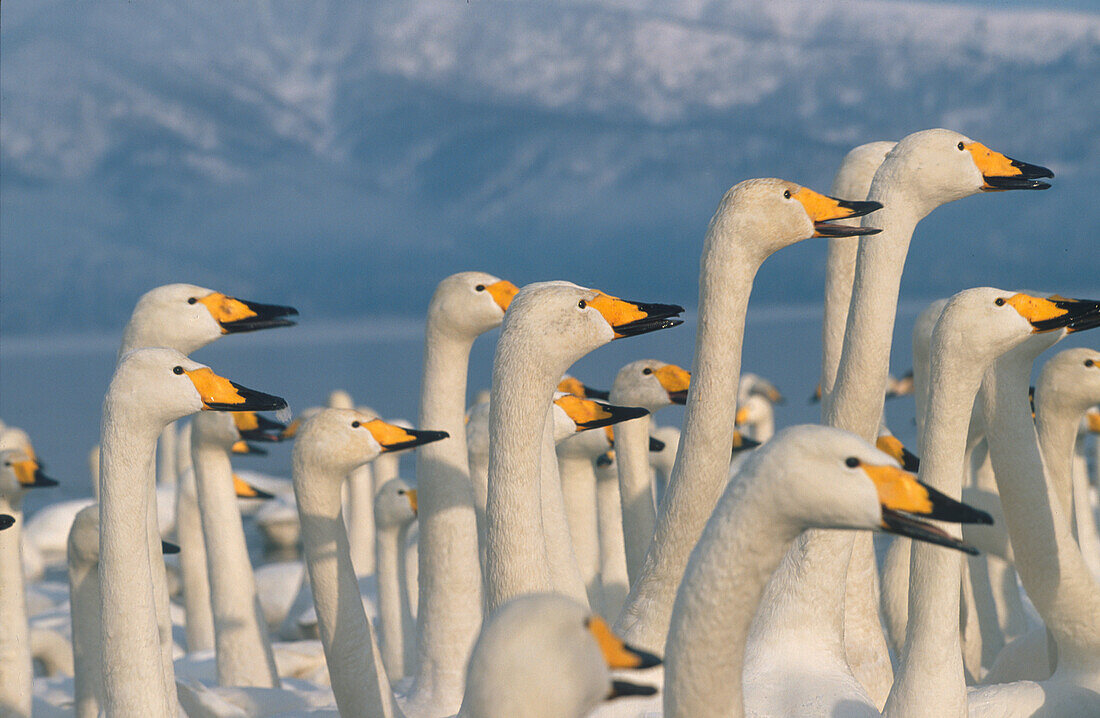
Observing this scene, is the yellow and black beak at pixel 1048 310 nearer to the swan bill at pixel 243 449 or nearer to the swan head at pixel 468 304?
the swan head at pixel 468 304

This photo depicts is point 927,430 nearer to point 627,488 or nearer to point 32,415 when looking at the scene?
point 627,488

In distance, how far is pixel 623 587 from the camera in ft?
29.8

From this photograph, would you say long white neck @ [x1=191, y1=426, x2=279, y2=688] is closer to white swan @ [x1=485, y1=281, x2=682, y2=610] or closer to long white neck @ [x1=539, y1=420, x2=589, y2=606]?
long white neck @ [x1=539, y1=420, x2=589, y2=606]

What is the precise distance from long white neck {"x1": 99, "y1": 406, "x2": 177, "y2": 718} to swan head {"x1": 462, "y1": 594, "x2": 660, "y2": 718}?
247 centimetres

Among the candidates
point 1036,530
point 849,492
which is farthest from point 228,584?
point 849,492

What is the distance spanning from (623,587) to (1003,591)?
2.83 m

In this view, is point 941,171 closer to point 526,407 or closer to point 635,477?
point 526,407

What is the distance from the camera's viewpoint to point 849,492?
3244 millimetres

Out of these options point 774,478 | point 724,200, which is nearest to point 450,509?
point 724,200

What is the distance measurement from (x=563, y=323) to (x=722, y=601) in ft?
6.84

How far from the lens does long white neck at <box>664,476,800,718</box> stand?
331 cm

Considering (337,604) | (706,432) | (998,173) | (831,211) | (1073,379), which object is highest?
(998,173)

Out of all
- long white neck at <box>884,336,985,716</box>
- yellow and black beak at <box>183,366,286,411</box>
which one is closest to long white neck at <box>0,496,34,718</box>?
yellow and black beak at <box>183,366,286,411</box>

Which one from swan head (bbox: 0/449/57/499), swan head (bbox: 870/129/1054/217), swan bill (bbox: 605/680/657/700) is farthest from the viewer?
swan head (bbox: 0/449/57/499)
